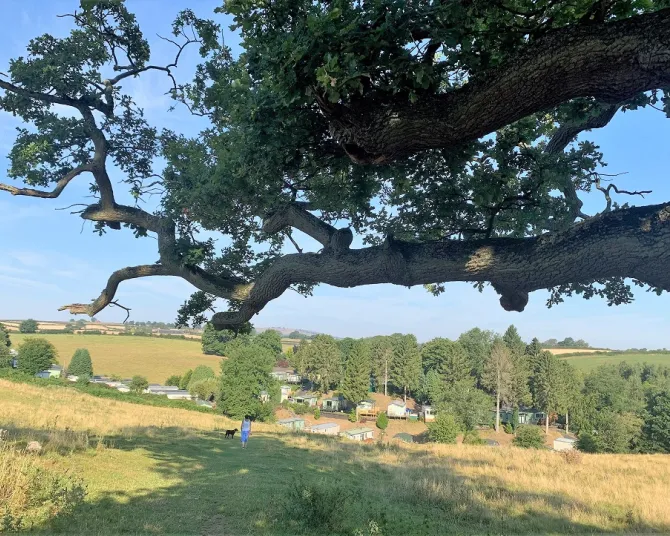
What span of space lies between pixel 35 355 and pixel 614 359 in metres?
137

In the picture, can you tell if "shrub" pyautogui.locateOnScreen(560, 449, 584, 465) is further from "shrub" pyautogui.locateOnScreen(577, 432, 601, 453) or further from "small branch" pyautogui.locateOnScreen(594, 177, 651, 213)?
"shrub" pyautogui.locateOnScreen(577, 432, 601, 453)

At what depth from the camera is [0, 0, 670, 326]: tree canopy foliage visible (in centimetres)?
452

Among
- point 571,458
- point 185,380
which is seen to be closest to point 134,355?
point 185,380

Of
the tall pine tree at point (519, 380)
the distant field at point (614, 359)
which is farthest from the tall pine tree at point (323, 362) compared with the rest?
the distant field at point (614, 359)

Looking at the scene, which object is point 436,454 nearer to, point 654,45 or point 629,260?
point 629,260

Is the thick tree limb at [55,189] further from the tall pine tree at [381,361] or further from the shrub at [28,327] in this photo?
the shrub at [28,327]

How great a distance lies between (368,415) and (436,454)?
74490 mm

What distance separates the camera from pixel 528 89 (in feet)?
14.5

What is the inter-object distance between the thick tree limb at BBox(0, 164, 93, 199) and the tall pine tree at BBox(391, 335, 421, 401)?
10056cm

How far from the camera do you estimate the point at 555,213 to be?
302 inches

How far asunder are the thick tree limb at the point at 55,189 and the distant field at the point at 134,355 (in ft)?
303

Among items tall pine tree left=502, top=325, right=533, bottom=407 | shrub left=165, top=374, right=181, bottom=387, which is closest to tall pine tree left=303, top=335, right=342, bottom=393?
shrub left=165, top=374, right=181, bottom=387

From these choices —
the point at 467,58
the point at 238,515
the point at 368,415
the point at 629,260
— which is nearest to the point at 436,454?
the point at 238,515

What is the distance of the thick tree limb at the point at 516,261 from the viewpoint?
4977 millimetres
